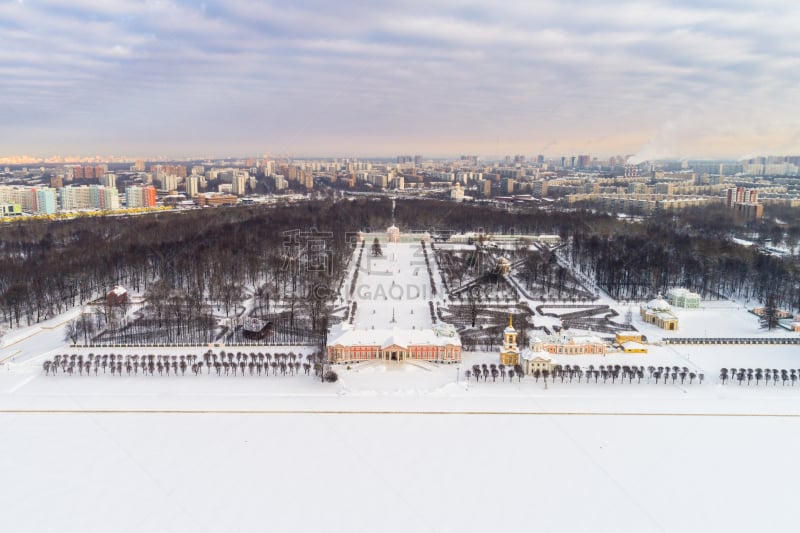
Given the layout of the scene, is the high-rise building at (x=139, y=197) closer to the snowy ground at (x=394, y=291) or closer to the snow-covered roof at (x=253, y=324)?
the snowy ground at (x=394, y=291)

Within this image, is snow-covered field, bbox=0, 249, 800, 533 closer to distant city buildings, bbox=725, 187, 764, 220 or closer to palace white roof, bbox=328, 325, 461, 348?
palace white roof, bbox=328, 325, 461, 348

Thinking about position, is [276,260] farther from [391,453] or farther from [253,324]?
[391,453]

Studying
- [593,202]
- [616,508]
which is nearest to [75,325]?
[616,508]

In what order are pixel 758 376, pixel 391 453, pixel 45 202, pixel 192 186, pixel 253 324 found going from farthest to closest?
1. pixel 192 186
2. pixel 45 202
3. pixel 253 324
4. pixel 758 376
5. pixel 391 453

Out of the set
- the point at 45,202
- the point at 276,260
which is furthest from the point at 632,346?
the point at 45,202

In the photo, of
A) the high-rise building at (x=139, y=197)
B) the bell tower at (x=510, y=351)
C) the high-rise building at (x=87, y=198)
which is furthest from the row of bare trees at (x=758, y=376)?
the high-rise building at (x=87, y=198)
